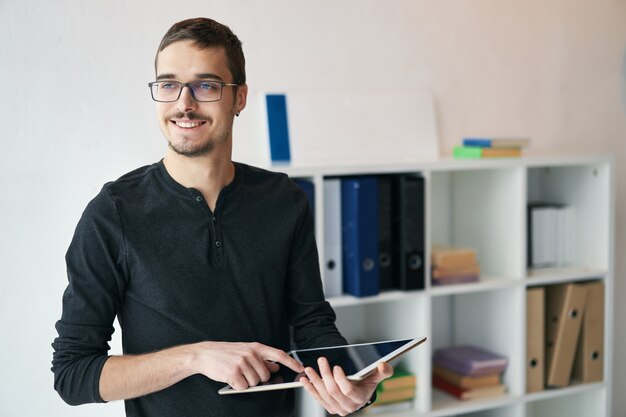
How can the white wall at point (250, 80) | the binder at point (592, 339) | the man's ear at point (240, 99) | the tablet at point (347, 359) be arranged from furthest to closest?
the binder at point (592, 339) → the white wall at point (250, 80) → the man's ear at point (240, 99) → the tablet at point (347, 359)

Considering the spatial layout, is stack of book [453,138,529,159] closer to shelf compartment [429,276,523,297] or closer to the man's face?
shelf compartment [429,276,523,297]

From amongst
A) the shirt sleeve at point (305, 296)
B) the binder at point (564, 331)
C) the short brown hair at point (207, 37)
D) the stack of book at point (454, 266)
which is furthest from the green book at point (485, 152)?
the short brown hair at point (207, 37)

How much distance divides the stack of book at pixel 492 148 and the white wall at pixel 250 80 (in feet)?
0.69

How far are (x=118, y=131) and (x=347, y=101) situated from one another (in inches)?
32.9

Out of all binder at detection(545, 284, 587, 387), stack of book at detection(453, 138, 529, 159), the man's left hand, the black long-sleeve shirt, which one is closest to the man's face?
the black long-sleeve shirt

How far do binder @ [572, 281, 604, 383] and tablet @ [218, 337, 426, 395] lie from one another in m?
1.69

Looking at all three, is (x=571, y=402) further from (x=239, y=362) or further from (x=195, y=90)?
(x=195, y=90)

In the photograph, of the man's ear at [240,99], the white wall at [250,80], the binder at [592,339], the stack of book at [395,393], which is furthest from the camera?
the binder at [592,339]

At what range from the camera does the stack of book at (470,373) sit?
9.37ft

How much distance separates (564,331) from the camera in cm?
295

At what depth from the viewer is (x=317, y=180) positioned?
2.49m

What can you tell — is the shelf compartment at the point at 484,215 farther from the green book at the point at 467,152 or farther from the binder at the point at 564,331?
the binder at the point at 564,331

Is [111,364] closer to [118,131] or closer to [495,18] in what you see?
[118,131]

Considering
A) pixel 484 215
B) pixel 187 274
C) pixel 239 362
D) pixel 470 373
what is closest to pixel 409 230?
pixel 484 215
